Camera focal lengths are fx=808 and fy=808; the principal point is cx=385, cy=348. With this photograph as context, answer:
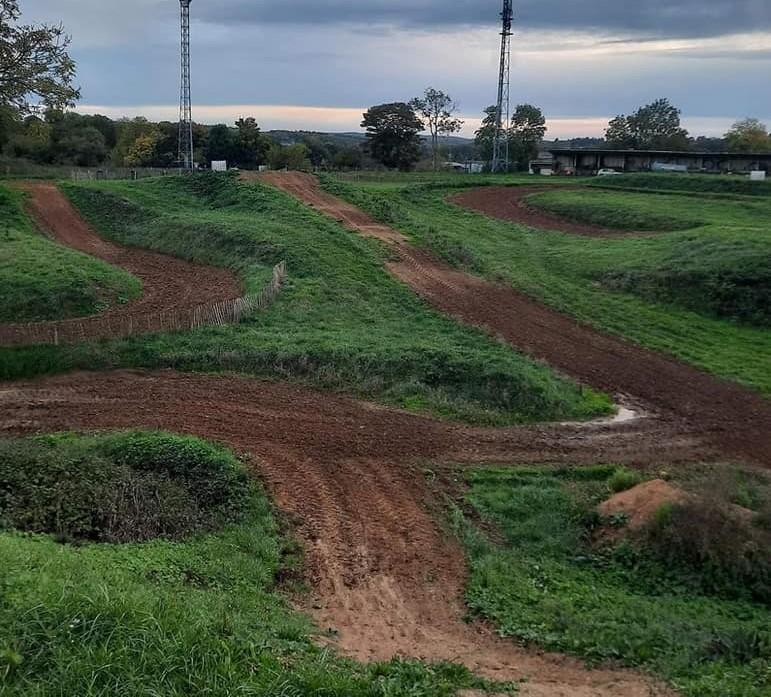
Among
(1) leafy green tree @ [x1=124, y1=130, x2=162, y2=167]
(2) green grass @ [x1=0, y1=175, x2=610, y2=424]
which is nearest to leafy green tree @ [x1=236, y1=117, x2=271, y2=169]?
(1) leafy green tree @ [x1=124, y1=130, x2=162, y2=167]

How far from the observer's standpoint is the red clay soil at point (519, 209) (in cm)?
4128

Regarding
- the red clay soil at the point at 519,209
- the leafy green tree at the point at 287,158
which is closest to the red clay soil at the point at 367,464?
the red clay soil at the point at 519,209

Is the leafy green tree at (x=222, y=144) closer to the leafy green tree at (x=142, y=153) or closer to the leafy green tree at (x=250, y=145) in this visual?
the leafy green tree at (x=250, y=145)

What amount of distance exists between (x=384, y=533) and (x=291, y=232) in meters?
20.7

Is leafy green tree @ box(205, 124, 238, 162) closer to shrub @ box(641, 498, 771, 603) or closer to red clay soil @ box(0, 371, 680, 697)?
red clay soil @ box(0, 371, 680, 697)

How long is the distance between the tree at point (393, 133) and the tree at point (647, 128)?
34102 mm

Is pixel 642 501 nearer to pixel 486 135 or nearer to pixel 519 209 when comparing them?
pixel 519 209

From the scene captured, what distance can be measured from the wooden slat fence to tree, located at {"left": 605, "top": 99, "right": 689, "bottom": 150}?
3438 inches

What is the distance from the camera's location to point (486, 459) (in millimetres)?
15219

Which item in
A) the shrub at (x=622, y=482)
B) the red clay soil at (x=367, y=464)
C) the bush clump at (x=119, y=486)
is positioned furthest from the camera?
the shrub at (x=622, y=482)

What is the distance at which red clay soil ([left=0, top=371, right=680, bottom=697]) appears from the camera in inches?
362

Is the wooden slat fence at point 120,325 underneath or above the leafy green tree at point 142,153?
underneath

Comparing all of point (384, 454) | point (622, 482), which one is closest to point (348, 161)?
point (384, 454)

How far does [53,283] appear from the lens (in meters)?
24.0
